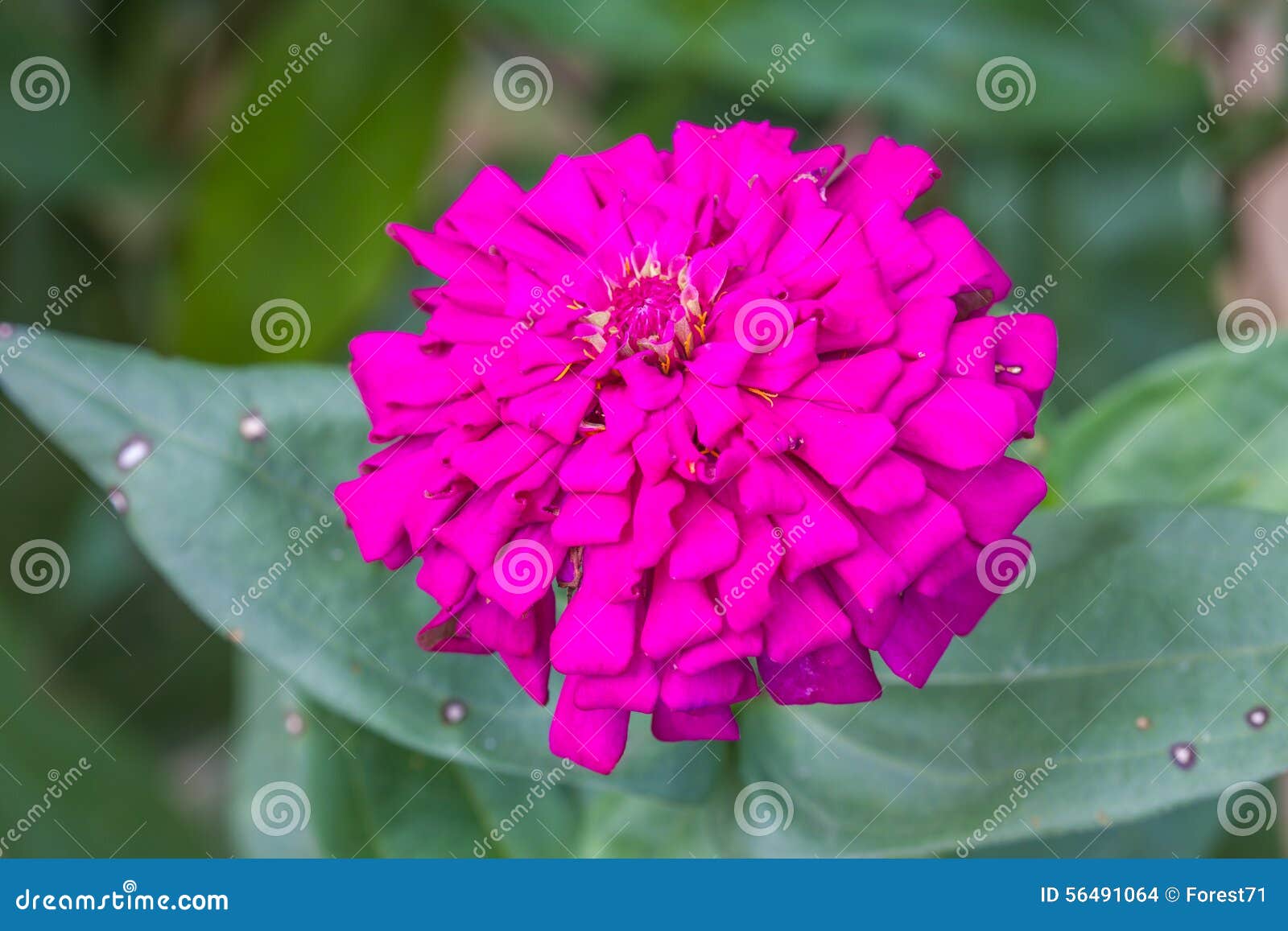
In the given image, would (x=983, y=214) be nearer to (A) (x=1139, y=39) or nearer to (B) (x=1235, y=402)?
(A) (x=1139, y=39)

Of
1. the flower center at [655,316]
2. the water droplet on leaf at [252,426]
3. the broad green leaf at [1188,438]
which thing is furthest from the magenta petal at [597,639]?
the broad green leaf at [1188,438]

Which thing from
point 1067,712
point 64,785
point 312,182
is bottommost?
point 64,785

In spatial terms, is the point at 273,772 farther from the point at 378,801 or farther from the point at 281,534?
the point at 281,534

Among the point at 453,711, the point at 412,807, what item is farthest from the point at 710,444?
the point at 412,807

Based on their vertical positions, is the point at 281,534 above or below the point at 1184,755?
below

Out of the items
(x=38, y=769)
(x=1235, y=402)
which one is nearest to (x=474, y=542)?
(x=1235, y=402)
